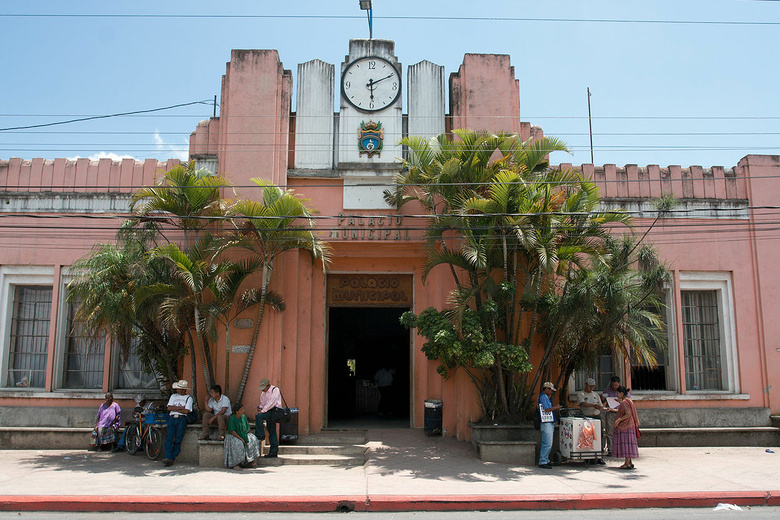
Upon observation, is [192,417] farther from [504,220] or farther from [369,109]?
[369,109]

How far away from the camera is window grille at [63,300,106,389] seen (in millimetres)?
13732

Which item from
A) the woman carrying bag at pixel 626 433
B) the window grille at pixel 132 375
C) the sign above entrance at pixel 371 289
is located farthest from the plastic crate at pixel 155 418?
the woman carrying bag at pixel 626 433

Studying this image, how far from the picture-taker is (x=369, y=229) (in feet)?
42.3

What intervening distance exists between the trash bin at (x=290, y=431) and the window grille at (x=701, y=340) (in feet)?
27.9

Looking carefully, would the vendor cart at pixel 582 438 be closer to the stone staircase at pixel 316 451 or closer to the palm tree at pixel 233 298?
the stone staircase at pixel 316 451

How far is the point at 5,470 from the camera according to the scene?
10539 mm

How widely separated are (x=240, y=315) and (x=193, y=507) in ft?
14.9

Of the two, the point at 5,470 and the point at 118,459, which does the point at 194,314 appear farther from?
the point at 5,470

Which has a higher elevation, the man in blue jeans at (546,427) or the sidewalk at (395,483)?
the man in blue jeans at (546,427)

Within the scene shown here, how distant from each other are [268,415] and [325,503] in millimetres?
2966

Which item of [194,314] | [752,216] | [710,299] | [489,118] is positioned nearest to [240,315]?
[194,314]

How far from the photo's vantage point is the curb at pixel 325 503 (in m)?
8.48

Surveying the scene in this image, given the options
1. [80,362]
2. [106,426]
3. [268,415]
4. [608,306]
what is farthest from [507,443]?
[80,362]

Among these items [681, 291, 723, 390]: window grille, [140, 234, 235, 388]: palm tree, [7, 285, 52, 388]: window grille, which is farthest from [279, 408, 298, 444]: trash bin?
[681, 291, 723, 390]: window grille
